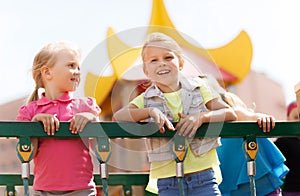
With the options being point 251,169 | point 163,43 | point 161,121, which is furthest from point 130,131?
point 163,43

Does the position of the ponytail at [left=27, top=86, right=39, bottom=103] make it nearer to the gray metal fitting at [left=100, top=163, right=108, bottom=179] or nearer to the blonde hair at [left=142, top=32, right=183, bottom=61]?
the blonde hair at [left=142, top=32, right=183, bottom=61]

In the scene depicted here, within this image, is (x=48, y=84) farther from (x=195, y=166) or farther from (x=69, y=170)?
(x=195, y=166)

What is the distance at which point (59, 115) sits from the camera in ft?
12.2

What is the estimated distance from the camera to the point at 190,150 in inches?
148

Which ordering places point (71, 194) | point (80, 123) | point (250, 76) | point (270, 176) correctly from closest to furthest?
point (80, 123) < point (71, 194) < point (270, 176) < point (250, 76)

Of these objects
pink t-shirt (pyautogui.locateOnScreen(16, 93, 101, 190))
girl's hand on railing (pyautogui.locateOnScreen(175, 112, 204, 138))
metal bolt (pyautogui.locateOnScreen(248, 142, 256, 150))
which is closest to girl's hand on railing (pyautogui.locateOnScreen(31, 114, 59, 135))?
pink t-shirt (pyautogui.locateOnScreen(16, 93, 101, 190))

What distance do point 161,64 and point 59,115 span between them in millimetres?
627

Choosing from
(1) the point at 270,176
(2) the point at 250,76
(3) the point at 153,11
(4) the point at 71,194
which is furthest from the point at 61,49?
(2) the point at 250,76

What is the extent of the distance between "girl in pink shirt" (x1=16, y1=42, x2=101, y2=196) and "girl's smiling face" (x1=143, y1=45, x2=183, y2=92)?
37cm

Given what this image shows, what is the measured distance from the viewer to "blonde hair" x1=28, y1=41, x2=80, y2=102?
3.81 m

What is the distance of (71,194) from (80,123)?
1.65ft

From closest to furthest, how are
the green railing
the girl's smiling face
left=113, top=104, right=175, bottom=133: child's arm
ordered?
the green railing
left=113, top=104, right=175, bottom=133: child's arm
the girl's smiling face

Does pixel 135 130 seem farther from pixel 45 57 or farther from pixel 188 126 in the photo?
pixel 45 57

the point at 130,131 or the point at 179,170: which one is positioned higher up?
the point at 130,131
